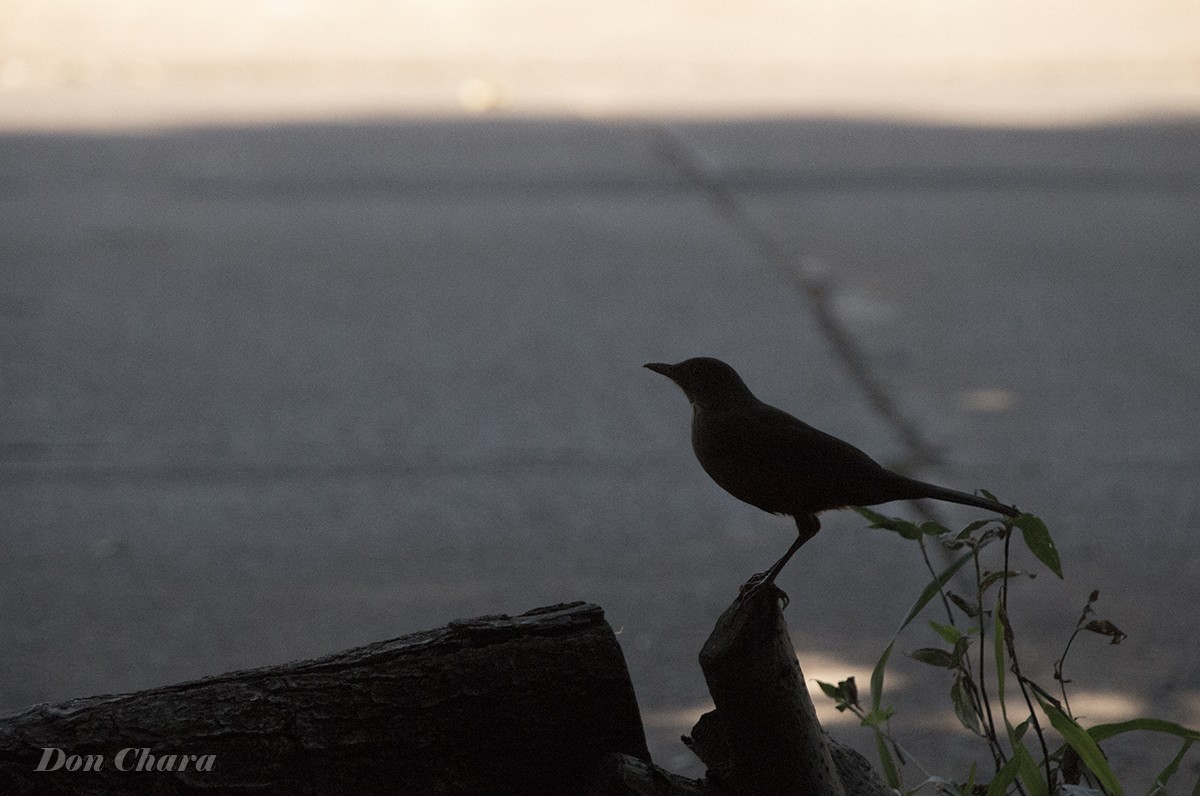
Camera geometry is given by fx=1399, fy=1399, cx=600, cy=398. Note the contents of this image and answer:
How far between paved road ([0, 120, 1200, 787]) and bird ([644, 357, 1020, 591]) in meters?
1.52

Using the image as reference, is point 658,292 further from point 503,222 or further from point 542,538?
point 542,538

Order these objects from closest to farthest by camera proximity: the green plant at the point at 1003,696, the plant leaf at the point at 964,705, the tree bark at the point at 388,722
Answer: the tree bark at the point at 388,722, the green plant at the point at 1003,696, the plant leaf at the point at 964,705

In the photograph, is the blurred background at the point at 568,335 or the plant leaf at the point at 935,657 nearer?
the plant leaf at the point at 935,657

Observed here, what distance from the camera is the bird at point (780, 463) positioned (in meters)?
2.18

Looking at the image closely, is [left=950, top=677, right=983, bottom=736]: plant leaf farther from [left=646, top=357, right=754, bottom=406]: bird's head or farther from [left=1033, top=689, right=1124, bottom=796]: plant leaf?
[left=646, top=357, right=754, bottom=406]: bird's head

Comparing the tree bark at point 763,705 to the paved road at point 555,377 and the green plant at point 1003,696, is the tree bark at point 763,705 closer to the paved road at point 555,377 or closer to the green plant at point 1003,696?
the green plant at point 1003,696

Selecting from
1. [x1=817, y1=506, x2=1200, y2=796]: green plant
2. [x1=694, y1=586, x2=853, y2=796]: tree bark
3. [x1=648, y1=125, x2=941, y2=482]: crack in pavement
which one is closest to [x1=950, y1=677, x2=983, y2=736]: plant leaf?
[x1=817, y1=506, x2=1200, y2=796]: green plant

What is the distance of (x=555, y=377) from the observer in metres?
6.08

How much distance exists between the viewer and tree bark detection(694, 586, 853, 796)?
2.12 m

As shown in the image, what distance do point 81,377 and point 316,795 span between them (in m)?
4.32

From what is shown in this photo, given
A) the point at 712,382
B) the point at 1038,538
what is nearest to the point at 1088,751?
the point at 1038,538

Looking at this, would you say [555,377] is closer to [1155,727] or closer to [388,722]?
[388,722]

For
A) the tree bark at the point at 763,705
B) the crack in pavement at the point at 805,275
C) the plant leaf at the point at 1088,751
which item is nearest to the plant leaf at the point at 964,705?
the plant leaf at the point at 1088,751

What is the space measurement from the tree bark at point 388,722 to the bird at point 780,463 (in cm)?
32
